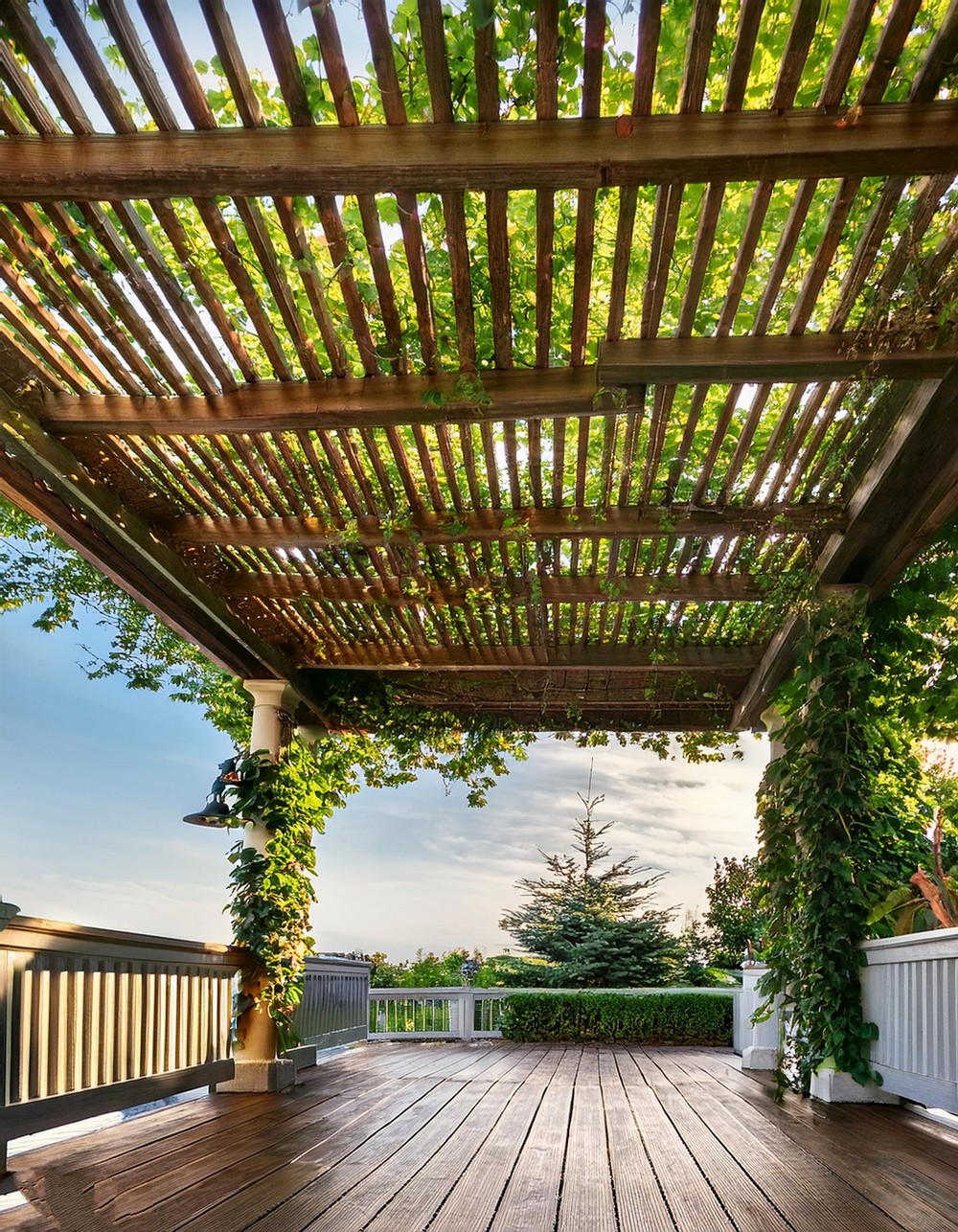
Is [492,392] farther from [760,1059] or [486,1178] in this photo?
[760,1059]

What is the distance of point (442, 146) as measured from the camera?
263 cm

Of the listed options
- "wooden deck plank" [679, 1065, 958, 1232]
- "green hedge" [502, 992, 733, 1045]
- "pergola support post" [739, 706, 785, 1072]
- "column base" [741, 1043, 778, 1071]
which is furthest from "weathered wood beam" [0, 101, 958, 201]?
"green hedge" [502, 992, 733, 1045]

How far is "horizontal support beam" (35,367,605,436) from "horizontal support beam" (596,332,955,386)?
0.63ft

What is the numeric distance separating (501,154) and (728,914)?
12513mm

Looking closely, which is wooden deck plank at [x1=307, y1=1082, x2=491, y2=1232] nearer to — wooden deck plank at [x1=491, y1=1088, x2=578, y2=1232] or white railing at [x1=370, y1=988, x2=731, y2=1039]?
wooden deck plank at [x1=491, y1=1088, x2=578, y2=1232]

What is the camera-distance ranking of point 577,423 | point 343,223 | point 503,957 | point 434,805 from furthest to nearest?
point 434,805 → point 503,957 → point 577,423 → point 343,223

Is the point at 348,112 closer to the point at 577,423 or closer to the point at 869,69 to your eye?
the point at 869,69

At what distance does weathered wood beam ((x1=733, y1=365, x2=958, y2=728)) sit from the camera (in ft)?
12.7

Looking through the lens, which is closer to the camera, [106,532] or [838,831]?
[106,532]

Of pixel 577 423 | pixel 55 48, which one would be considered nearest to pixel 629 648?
pixel 577 423

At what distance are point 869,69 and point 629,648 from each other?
519cm

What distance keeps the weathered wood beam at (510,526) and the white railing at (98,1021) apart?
76.7 inches

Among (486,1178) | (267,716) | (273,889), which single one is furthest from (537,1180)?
(267,716)

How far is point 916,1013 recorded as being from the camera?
4867 millimetres
